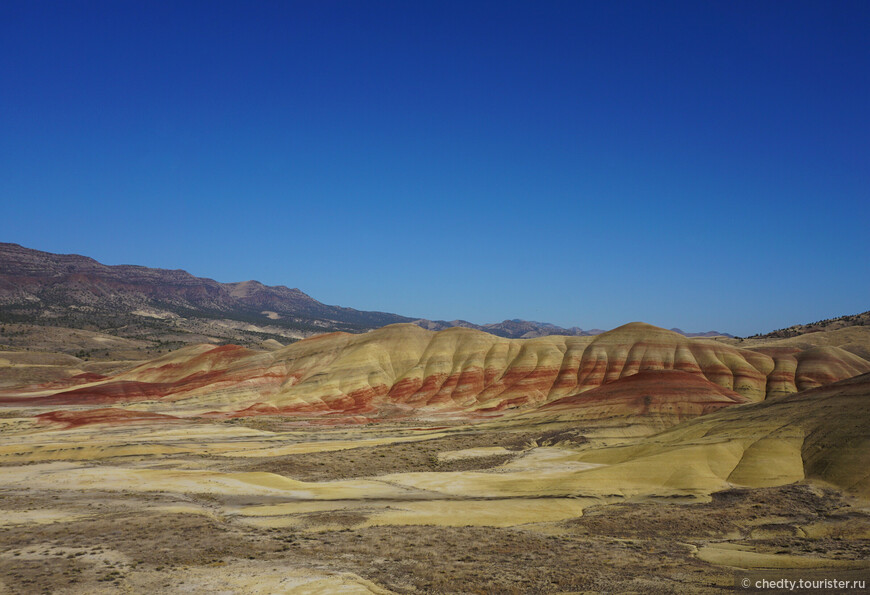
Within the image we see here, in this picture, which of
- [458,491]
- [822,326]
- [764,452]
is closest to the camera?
[458,491]

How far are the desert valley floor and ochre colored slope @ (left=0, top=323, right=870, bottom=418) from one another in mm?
1577

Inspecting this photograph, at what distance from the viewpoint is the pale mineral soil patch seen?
2303 centimetres

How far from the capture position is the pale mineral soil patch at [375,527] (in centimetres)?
2303

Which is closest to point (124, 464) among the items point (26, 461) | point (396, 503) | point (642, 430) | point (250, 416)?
point (26, 461)

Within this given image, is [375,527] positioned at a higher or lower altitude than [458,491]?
higher

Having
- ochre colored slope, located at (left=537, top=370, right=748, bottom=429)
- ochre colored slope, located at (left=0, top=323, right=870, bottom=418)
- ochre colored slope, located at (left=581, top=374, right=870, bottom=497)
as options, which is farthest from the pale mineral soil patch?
ochre colored slope, located at (left=0, top=323, right=870, bottom=418)

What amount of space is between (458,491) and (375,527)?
13002mm

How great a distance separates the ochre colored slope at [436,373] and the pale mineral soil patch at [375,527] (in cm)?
5377

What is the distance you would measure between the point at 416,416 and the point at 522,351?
1352 inches

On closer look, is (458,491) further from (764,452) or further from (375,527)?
(764,452)

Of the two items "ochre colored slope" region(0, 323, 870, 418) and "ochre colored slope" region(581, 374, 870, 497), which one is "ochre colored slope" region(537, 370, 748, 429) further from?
"ochre colored slope" region(0, 323, 870, 418)

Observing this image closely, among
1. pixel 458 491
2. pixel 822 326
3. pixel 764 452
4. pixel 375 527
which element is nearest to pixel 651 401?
→ pixel 764 452

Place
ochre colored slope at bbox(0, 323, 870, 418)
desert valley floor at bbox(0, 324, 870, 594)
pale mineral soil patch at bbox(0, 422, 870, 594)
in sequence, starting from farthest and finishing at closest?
ochre colored slope at bbox(0, 323, 870, 418) → desert valley floor at bbox(0, 324, 870, 594) → pale mineral soil patch at bbox(0, 422, 870, 594)

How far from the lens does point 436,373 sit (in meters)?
125
